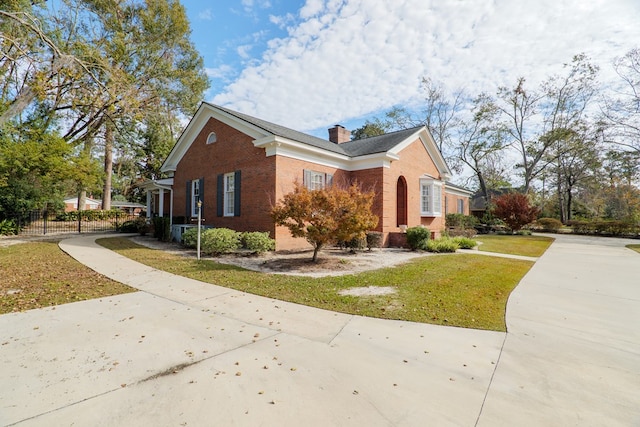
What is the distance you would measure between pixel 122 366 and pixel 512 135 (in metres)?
39.3

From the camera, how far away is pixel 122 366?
3.26m

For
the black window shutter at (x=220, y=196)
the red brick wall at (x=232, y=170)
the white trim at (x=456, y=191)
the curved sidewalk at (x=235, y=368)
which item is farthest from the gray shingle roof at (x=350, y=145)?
the white trim at (x=456, y=191)

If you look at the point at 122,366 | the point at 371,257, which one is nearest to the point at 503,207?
the point at 371,257

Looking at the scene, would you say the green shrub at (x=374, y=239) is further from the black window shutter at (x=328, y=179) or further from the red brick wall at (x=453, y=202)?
the red brick wall at (x=453, y=202)

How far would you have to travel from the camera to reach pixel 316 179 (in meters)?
14.1

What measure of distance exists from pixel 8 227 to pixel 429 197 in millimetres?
25157

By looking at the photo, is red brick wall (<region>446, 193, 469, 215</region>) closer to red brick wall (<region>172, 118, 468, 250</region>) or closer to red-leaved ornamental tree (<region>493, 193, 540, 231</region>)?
red-leaved ornamental tree (<region>493, 193, 540, 231</region>)

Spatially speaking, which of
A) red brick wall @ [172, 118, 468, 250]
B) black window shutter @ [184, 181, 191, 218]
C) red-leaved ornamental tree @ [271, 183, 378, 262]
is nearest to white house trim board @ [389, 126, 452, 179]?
red brick wall @ [172, 118, 468, 250]

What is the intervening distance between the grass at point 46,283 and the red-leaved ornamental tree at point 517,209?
2676 centimetres

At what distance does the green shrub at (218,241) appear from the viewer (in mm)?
11070

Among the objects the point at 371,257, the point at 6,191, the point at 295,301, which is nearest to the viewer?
the point at 295,301

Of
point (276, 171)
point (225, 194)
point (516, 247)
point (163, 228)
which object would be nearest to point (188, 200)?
point (163, 228)

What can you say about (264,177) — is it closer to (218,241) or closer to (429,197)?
(218,241)

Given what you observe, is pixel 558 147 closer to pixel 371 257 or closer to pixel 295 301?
pixel 371 257
